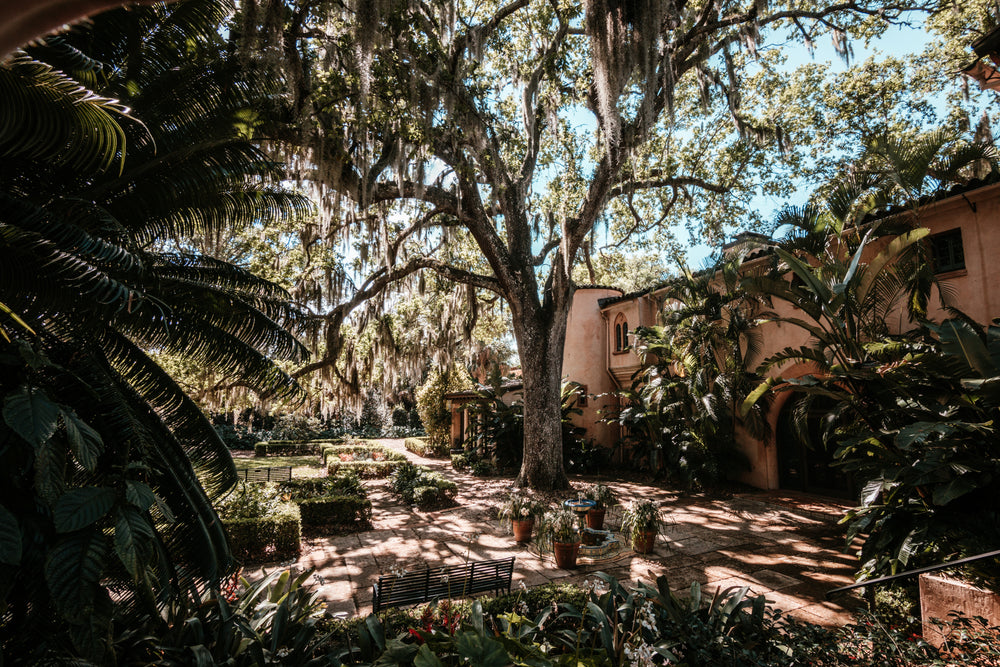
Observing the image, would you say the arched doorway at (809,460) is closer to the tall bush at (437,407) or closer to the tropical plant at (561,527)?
the tropical plant at (561,527)

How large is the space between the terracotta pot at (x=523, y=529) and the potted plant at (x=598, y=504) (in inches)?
49.8

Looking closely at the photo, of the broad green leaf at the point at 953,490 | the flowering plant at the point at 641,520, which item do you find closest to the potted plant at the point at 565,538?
the flowering plant at the point at 641,520

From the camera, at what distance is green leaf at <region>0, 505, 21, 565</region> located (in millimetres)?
2760

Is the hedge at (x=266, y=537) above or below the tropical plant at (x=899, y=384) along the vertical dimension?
below

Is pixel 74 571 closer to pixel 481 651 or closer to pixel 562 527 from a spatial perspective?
pixel 481 651

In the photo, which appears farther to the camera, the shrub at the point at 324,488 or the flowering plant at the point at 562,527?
the shrub at the point at 324,488

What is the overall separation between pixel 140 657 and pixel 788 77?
19495mm

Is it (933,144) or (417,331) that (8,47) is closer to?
(933,144)

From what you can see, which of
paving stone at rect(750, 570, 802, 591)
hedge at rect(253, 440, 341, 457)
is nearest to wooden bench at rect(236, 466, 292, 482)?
paving stone at rect(750, 570, 802, 591)

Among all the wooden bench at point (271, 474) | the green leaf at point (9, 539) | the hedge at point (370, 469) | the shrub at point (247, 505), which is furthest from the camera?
the hedge at point (370, 469)

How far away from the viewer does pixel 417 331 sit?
2328 centimetres

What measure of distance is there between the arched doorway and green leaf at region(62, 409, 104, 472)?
1406 centimetres

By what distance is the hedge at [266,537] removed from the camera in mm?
8406

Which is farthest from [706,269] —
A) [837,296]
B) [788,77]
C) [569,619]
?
Answer: [569,619]
